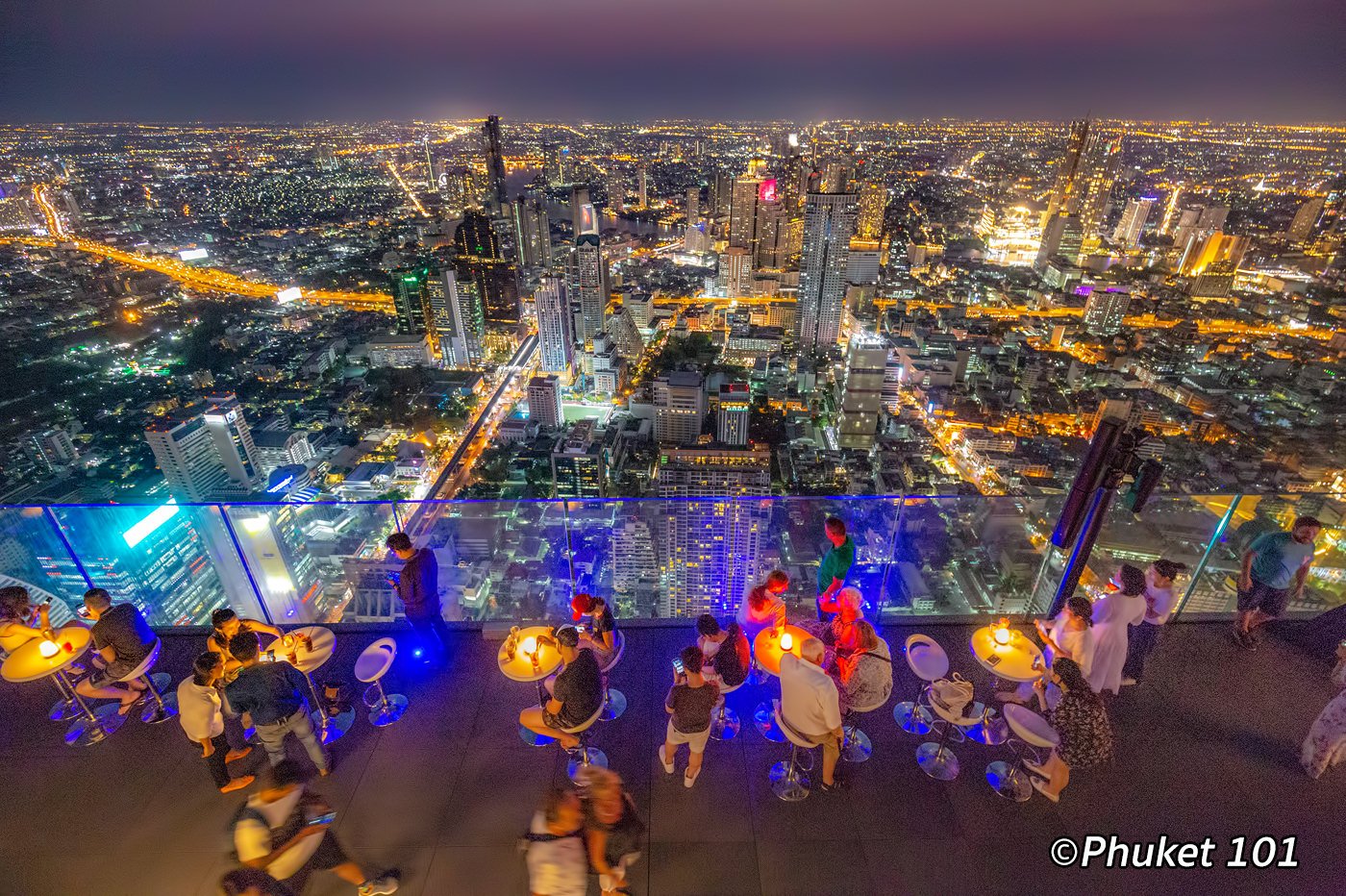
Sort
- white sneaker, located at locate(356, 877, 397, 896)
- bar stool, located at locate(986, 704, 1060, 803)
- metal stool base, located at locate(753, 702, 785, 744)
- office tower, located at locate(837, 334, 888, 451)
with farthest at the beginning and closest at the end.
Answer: office tower, located at locate(837, 334, 888, 451)
metal stool base, located at locate(753, 702, 785, 744)
bar stool, located at locate(986, 704, 1060, 803)
white sneaker, located at locate(356, 877, 397, 896)

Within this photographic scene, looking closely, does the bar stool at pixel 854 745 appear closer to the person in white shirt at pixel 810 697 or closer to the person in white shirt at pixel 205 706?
the person in white shirt at pixel 810 697

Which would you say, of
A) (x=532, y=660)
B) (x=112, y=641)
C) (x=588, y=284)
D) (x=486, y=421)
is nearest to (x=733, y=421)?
(x=486, y=421)

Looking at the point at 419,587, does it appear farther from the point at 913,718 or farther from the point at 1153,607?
the point at 1153,607

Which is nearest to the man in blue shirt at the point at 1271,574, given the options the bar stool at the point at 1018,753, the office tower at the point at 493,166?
the bar stool at the point at 1018,753

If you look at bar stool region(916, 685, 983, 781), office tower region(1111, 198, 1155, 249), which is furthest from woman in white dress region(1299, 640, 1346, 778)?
office tower region(1111, 198, 1155, 249)

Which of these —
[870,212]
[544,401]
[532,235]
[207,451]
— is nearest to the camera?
[207,451]

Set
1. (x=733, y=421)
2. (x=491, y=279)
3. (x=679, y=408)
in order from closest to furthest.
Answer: (x=733, y=421), (x=679, y=408), (x=491, y=279)

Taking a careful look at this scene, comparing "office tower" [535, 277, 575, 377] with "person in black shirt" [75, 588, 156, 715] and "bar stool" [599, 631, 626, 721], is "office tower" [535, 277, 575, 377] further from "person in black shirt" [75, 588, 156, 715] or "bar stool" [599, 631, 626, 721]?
"bar stool" [599, 631, 626, 721]

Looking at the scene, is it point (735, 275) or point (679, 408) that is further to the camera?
point (735, 275)
